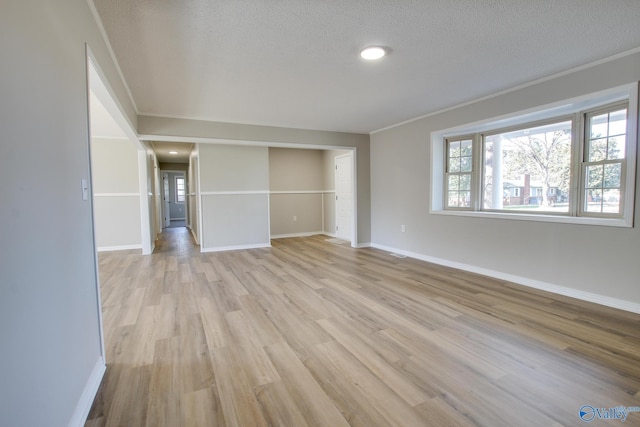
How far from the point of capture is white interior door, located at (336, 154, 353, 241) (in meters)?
6.90

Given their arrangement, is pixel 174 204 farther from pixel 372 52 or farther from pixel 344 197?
pixel 372 52

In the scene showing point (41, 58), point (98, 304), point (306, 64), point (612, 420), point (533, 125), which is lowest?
point (612, 420)

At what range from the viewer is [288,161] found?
7660 millimetres

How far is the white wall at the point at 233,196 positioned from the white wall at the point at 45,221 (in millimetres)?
4068

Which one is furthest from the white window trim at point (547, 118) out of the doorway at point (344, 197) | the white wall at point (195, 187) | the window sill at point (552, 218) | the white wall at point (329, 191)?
the white wall at point (195, 187)

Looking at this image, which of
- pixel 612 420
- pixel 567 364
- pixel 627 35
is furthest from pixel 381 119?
pixel 612 420

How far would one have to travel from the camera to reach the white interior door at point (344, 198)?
6897 millimetres

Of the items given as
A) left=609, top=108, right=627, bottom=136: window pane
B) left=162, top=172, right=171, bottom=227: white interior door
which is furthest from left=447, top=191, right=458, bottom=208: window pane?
left=162, top=172, right=171, bottom=227: white interior door

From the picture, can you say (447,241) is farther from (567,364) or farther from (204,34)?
(204,34)

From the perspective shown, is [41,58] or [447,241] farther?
[447,241]

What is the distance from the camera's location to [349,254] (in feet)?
17.8

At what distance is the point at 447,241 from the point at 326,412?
3485 mm

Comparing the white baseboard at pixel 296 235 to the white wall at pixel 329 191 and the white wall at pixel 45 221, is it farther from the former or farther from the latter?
the white wall at pixel 45 221

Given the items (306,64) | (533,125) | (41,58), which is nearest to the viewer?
(41,58)
